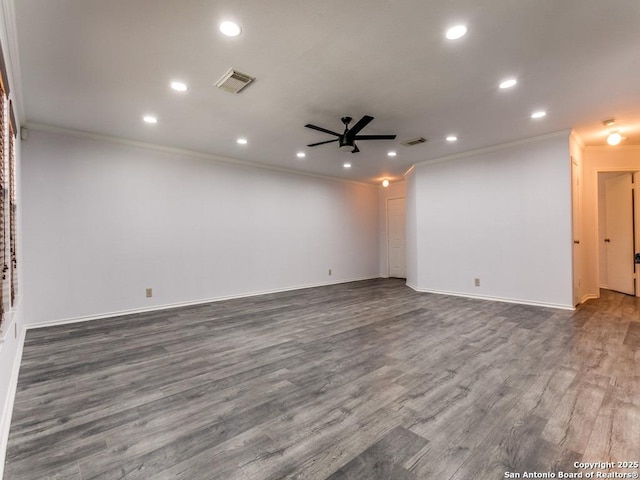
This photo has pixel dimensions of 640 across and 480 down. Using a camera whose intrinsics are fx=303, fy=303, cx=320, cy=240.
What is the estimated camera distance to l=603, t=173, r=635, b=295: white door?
224 inches

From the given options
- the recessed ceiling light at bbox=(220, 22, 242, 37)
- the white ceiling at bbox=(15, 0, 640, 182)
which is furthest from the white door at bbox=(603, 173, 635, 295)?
the recessed ceiling light at bbox=(220, 22, 242, 37)

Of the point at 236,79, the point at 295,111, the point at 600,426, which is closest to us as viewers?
the point at 600,426

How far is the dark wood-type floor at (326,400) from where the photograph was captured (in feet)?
5.11

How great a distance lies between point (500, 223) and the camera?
5.20 m

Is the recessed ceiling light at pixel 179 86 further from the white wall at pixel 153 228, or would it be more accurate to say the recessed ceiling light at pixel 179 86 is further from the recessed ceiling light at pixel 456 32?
the recessed ceiling light at pixel 456 32

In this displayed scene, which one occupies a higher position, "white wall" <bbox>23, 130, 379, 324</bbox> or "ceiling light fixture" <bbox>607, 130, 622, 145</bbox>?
"ceiling light fixture" <bbox>607, 130, 622, 145</bbox>

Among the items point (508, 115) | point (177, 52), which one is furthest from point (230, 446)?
point (508, 115)

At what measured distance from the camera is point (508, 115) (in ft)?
12.6

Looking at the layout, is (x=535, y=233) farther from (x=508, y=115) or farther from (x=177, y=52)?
(x=177, y=52)

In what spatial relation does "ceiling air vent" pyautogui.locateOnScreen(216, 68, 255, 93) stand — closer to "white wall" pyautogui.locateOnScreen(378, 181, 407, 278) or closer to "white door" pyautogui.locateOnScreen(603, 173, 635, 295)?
"white wall" pyautogui.locateOnScreen(378, 181, 407, 278)

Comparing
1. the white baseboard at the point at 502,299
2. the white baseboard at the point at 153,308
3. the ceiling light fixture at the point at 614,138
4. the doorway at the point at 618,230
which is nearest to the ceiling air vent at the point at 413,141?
the ceiling light fixture at the point at 614,138

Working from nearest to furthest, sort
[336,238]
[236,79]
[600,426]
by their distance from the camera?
[600,426] → [236,79] → [336,238]

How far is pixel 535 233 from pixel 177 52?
A: 17.5ft

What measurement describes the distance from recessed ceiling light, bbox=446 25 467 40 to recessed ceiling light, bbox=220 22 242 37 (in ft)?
5.12
